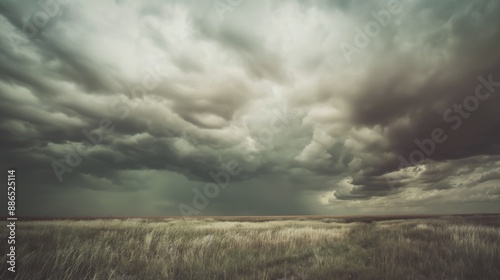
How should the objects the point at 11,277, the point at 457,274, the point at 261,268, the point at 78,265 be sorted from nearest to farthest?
the point at 11,277
the point at 457,274
the point at 78,265
the point at 261,268

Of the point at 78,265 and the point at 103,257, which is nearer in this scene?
the point at 78,265

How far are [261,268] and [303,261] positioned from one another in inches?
66.3

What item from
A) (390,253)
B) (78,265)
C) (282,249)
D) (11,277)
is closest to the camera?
(11,277)

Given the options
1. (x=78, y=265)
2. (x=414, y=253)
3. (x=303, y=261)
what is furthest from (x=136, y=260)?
(x=414, y=253)

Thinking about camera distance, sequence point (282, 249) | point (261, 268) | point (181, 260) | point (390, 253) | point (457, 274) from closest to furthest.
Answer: point (457, 274) < point (261, 268) < point (181, 260) < point (390, 253) < point (282, 249)

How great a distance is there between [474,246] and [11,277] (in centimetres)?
1347

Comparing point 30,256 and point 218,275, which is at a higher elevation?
point 30,256

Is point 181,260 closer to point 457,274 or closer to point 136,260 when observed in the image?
point 136,260

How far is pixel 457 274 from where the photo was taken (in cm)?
623

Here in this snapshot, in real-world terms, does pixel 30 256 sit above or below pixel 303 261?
above

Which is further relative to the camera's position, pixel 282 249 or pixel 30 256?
pixel 282 249

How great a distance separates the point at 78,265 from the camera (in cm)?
668

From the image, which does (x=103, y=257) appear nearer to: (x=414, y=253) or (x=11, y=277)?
(x=11, y=277)

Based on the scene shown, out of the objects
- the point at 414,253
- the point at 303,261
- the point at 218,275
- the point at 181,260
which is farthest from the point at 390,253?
the point at 181,260
